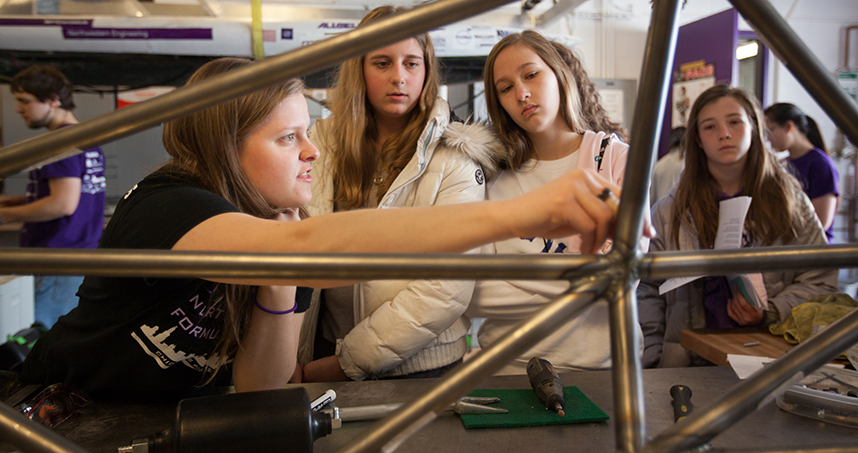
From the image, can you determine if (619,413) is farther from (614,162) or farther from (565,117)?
(565,117)

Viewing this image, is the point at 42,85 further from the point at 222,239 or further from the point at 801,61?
the point at 801,61

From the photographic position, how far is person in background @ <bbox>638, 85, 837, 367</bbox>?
67.0 inches

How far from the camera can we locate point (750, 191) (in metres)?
1.81

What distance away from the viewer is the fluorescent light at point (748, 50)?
4828 mm

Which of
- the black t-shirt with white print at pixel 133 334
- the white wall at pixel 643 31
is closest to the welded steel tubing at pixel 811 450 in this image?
the black t-shirt with white print at pixel 133 334

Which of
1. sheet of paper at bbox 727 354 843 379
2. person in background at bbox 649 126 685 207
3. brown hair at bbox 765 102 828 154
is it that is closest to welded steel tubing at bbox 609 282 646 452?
sheet of paper at bbox 727 354 843 379

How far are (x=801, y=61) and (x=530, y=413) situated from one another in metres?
0.65

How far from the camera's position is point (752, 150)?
1853mm

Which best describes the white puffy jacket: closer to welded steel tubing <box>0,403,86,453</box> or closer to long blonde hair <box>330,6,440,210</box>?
long blonde hair <box>330,6,440,210</box>

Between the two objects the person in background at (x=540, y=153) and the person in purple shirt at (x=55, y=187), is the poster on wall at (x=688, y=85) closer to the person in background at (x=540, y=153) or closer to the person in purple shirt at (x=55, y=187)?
the person in background at (x=540, y=153)

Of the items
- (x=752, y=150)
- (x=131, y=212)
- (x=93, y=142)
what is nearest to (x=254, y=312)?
(x=131, y=212)

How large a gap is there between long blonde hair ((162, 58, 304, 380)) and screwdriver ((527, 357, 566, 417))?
1.78ft

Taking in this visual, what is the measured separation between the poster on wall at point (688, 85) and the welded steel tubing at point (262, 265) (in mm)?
4560

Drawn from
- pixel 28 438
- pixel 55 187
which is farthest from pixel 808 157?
pixel 55 187
